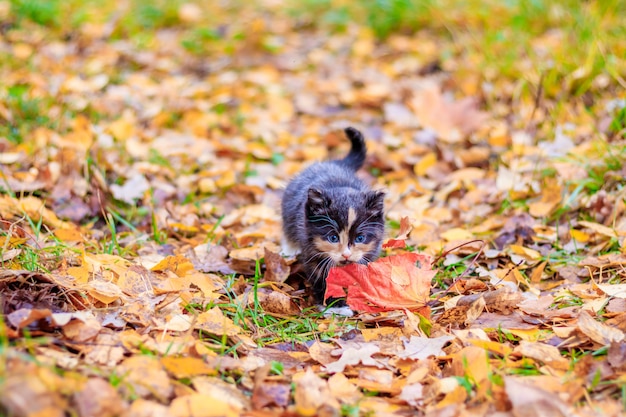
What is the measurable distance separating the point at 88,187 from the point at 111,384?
2380 mm

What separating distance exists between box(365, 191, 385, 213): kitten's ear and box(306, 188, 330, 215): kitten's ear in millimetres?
220

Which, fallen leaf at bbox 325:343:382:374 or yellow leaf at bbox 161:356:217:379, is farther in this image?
fallen leaf at bbox 325:343:382:374

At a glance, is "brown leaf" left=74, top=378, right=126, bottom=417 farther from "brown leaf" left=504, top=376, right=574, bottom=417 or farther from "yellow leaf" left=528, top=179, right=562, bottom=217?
"yellow leaf" left=528, top=179, right=562, bottom=217

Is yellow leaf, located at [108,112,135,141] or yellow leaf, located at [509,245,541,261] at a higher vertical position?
yellow leaf, located at [108,112,135,141]

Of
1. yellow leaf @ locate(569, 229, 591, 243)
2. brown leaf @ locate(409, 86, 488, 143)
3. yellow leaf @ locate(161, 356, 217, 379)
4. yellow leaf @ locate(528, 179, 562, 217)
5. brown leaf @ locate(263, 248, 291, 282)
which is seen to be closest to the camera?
yellow leaf @ locate(161, 356, 217, 379)

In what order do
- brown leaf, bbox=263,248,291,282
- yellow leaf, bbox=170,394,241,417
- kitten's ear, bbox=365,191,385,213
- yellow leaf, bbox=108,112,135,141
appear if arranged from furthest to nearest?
1. yellow leaf, bbox=108,112,135,141
2. brown leaf, bbox=263,248,291,282
3. kitten's ear, bbox=365,191,385,213
4. yellow leaf, bbox=170,394,241,417

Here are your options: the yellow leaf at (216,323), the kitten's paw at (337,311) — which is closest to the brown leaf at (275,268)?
the kitten's paw at (337,311)

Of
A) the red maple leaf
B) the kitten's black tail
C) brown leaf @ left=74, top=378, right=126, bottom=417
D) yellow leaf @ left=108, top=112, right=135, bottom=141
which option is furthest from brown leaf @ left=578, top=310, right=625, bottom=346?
yellow leaf @ left=108, top=112, right=135, bottom=141

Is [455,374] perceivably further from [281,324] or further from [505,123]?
[505,123]

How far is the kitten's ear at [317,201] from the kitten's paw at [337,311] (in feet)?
1.66

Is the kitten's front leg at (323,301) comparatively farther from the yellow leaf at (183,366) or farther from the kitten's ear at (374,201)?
the yellow leaf at (183,366)

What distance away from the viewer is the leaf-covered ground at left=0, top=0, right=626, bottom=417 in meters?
2.46

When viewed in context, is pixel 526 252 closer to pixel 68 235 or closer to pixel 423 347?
pixel 423 347

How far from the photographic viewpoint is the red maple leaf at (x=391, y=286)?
3125mm
